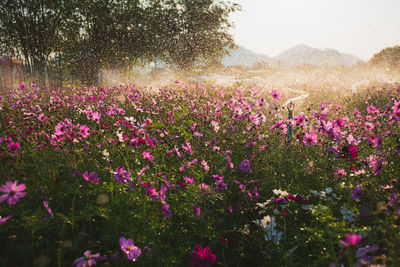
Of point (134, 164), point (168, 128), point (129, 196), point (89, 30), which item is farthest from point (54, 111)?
point (89, 30)

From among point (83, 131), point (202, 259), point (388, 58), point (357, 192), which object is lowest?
point (202, 259)

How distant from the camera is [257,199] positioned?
271 centimetres

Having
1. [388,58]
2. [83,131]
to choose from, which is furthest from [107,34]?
[388,58]

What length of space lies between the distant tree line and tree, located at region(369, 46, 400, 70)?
608 inches

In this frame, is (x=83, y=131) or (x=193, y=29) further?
(x=193, y=29)

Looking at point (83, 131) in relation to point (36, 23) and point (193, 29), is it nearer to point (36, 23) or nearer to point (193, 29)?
point (36, 23)

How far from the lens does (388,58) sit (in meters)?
24.1

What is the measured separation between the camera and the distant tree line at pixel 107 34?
12.2 m

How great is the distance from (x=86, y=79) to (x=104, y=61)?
5.95 ft

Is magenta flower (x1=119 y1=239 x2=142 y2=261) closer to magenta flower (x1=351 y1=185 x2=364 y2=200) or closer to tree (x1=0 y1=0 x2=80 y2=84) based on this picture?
magenta flower (x1=351 y1=185 x2=364 y2=200)

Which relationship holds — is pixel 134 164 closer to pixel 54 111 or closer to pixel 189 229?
pixel 189 229

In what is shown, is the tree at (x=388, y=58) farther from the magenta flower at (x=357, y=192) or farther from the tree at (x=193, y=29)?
the magenta flower at (x=357, y=192)

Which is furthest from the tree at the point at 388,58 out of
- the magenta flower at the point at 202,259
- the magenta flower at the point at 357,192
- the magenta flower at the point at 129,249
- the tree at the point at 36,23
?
the magenta flower at the point at 129,249

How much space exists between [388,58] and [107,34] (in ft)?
85.7
